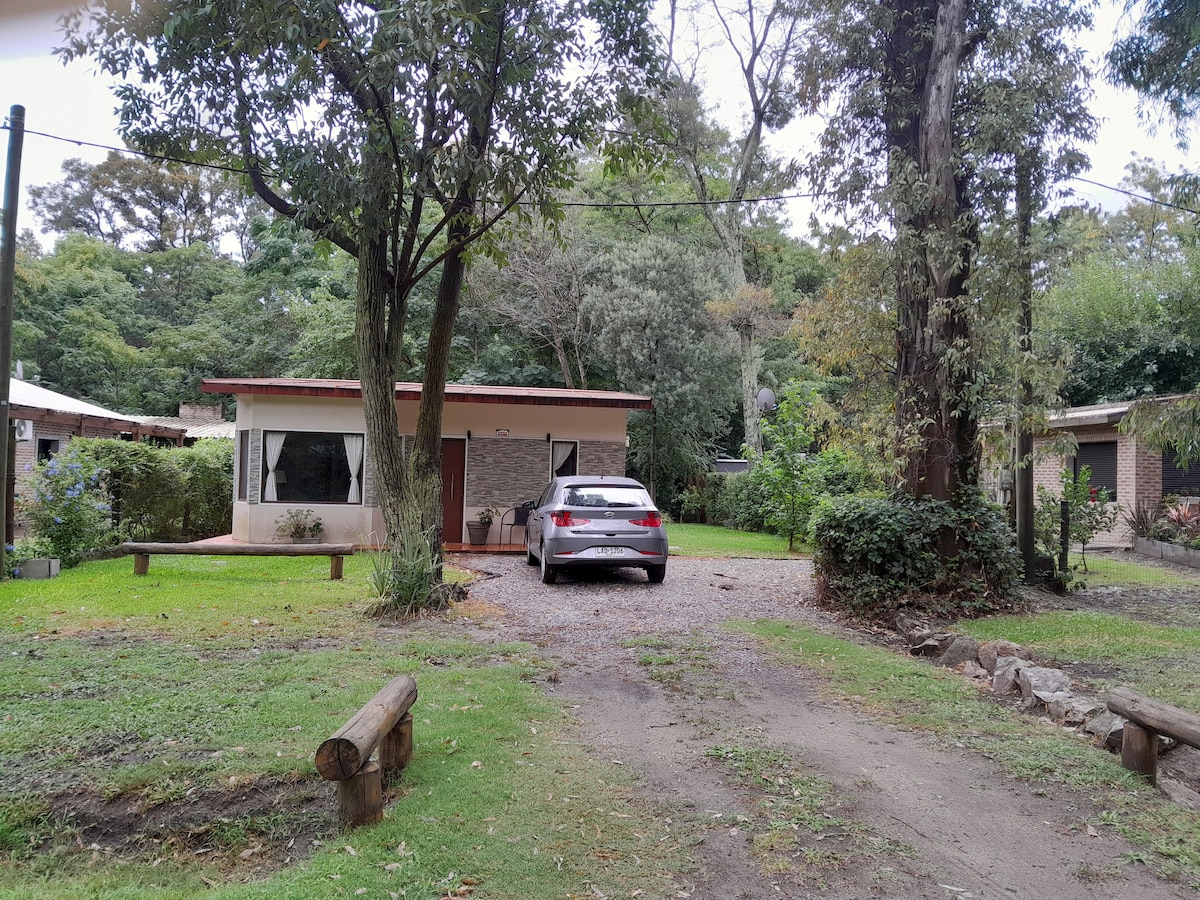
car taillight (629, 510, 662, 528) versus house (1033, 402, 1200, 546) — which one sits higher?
house (1033, 402, 1200, 546)

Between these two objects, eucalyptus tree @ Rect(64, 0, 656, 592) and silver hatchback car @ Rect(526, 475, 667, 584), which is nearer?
eucalyptus tree @ Rect(64, 0, 656, 592)

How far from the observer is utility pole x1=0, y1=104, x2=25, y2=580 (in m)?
10.9

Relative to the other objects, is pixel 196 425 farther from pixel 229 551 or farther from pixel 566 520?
pixel 566 520

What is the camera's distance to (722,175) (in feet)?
111

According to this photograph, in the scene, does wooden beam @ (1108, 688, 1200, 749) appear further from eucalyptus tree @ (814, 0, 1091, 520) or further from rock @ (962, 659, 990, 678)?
eucalyptus tree @ (814, 0, 1091, 520)

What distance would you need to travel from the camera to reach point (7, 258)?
11.0 meters

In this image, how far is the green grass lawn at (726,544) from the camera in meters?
18.1

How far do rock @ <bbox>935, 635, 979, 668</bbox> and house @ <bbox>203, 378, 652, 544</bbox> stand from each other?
1009 cm

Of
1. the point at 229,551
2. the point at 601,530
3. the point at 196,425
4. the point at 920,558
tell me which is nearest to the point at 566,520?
the point at 601,530

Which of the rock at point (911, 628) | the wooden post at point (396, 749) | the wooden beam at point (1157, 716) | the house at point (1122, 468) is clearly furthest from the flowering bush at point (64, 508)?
the house at point (1122, 468)

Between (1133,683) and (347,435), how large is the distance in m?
14.2

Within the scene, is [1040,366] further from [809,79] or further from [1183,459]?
[809,79]

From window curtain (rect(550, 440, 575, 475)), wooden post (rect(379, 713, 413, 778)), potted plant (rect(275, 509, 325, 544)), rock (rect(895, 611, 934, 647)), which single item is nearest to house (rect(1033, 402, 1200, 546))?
window curtain (rect(550, 440, 575, 475))

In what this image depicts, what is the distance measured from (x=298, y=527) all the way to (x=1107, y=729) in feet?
47.7
